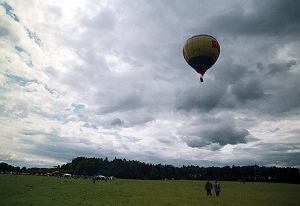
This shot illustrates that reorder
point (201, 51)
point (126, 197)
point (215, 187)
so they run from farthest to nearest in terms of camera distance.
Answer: point (201, 51), point (215, 187), point (126, 197)

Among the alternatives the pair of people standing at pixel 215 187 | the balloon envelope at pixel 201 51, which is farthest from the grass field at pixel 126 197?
the balloon envelope at pixel 201 51

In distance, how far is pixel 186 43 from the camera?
3825 centimetres

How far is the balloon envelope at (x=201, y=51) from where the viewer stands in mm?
36438

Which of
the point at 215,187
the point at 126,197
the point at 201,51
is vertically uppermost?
the point at 201,51

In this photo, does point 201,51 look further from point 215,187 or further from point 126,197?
point 126,197

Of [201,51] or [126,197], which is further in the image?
[201,51]

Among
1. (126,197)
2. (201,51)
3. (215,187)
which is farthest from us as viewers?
(201,51)

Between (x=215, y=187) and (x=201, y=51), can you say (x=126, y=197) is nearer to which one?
(x=215, y=187)

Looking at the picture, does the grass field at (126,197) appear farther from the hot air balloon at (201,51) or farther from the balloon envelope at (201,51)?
the balloon envelope at (201,51)

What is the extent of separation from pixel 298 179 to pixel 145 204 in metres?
127

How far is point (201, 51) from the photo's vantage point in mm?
36406

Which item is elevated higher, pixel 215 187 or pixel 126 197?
pixel 215 187

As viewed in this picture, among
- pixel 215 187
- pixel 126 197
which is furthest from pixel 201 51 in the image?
pixel 126 197

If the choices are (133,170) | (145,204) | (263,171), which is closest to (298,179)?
(263,171)
